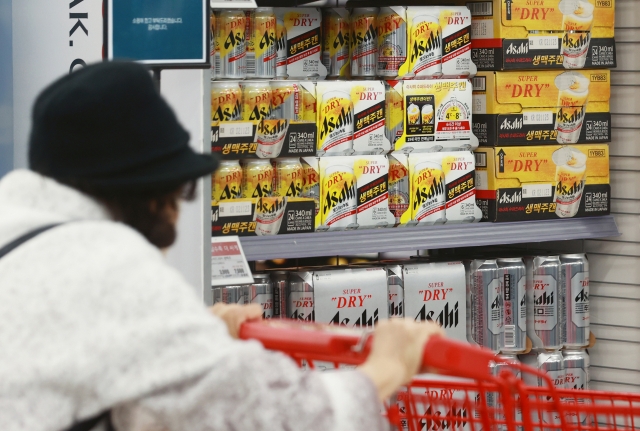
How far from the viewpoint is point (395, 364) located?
110 centimetres

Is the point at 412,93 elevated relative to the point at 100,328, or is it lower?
elevated

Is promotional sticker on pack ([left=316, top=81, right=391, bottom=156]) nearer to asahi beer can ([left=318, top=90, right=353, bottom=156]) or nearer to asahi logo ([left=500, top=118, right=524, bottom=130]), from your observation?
asahi beer can ([left=318, top=90, right=353, bottom=156])

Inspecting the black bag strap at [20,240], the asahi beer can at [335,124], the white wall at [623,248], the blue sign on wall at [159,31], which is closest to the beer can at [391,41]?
the asahi beer can at [335,124]

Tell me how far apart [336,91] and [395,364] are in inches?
86.2

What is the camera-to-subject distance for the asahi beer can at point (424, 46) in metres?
3.34

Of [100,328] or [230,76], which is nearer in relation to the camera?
[100,328]

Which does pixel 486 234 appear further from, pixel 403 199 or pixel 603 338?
pixel 603 338

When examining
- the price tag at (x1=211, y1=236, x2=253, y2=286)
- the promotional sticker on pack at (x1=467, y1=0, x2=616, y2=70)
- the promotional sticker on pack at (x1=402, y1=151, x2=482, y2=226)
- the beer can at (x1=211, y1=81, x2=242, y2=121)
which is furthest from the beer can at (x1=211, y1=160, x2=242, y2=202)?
the promotional sticker on pack at (x1=467, y1=0, x2=616, y2=70)

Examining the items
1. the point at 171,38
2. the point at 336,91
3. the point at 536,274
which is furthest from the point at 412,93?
the point at 171,38

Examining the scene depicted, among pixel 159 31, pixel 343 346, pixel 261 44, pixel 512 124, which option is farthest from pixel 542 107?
pixel 343 346

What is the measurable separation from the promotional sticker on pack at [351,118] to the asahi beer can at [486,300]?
536 mm

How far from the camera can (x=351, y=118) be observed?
326 cm

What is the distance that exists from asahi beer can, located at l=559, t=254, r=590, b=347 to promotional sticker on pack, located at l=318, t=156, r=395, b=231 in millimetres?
710

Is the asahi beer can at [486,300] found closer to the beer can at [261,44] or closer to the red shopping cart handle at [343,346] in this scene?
the beer can at [261,44]
